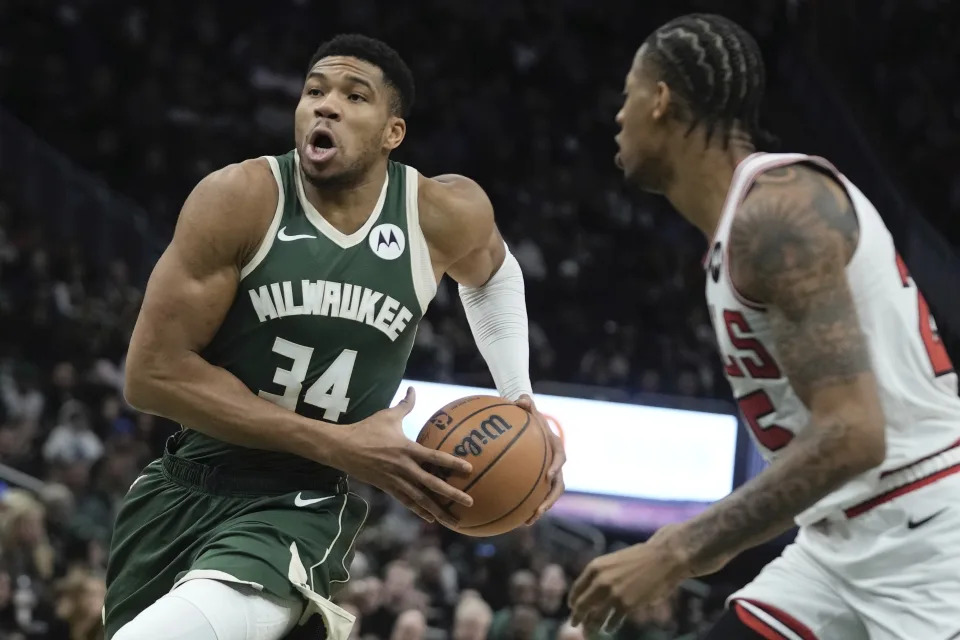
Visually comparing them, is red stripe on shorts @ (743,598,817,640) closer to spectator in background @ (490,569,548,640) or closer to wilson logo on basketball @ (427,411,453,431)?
wilson logo on basketball @ (427,411,453,431)

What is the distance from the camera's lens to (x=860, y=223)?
257 cm

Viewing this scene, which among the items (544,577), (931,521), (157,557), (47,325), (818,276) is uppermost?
(818,276)

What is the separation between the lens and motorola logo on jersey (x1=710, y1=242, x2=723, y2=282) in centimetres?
265

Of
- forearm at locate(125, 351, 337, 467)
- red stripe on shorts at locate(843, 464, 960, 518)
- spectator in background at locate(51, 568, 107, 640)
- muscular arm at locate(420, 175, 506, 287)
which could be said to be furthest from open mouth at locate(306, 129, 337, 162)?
spectator in background at locate(51, 568, 107, 640)

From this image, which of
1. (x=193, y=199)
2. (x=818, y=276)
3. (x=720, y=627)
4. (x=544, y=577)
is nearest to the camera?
(x=818, y=276)

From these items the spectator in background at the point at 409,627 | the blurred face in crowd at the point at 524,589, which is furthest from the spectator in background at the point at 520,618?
the spectator in background at the point at 409,627

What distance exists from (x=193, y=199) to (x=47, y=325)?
6.82 m

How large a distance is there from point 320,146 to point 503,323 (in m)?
0.96

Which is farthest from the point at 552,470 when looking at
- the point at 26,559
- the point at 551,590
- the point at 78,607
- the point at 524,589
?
the point at 551,590

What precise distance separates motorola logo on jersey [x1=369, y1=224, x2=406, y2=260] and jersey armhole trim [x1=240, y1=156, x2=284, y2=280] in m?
0.27

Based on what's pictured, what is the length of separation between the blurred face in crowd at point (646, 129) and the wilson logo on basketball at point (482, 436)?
2.87 ft

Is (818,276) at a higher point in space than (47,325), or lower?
higher

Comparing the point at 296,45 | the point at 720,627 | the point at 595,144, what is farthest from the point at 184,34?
the point at 720,627

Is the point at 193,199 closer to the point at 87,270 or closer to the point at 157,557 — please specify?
the point at 157,557
